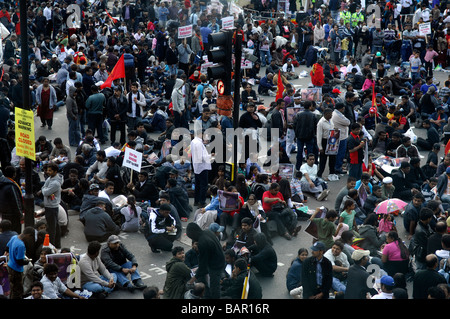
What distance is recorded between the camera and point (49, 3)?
35094mm

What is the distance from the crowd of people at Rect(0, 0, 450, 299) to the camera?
12797 millimetres

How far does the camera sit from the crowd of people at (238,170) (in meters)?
12.8

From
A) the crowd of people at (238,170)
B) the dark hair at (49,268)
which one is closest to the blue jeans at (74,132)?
the crowd of people at (238,170)

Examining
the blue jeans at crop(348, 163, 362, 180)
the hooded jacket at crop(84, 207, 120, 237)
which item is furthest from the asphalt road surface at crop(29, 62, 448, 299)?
the blue jeans at crop(348, 163, 362, 180)

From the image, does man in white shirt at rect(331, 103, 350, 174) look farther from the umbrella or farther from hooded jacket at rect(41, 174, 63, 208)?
hooded jacket at rect(41, 174, 63, 208)

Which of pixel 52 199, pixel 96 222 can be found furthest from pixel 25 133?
pixel 96 222

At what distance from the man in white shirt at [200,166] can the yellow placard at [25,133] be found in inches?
170

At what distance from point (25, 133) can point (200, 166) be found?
14.9 feet

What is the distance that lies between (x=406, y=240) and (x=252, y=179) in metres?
3.84

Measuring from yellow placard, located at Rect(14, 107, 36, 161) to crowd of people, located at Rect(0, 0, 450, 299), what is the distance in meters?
0.82

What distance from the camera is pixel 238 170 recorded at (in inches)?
713

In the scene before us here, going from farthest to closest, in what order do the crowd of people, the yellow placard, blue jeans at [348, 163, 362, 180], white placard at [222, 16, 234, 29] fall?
white placard at [222, 16, 234, 29] < blue jeans at [348, 163, 362, 180] < the yellow placard < the crowd of people

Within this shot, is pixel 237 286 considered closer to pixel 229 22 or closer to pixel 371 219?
pixel 371 219
